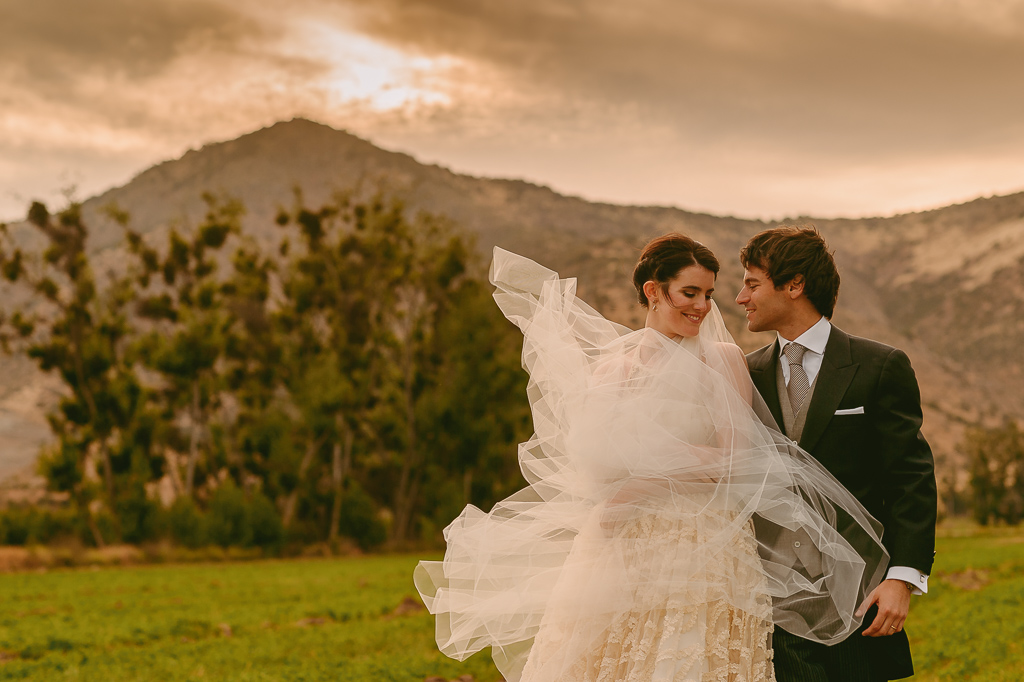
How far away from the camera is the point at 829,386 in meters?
3.88

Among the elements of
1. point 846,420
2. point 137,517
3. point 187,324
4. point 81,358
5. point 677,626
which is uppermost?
point 187,324

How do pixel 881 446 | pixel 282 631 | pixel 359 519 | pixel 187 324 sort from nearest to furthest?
1. pixel 881 446
2. pixel 282 631
3. pixel 187 324
4. pixel 359 519

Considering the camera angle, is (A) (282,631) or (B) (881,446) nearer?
(B) (881,446)

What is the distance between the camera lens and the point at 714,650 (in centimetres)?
360

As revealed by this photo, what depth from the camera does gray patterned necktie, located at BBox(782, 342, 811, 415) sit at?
4.04 m

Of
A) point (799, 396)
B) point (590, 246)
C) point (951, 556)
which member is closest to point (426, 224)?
point (951, 556)

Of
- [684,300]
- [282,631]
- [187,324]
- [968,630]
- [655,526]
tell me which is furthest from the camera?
[187,324]

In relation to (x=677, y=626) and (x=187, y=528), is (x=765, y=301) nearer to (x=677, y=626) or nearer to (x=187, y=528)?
(x=677, y=626)

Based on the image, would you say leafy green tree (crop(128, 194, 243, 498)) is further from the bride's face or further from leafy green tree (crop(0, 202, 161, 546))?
the bride's face

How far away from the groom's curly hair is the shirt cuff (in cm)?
125

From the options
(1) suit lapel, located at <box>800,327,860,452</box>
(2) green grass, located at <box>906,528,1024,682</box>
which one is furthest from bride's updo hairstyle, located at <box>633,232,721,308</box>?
(2) green grass, located at <box>906,528,1024,682</box>

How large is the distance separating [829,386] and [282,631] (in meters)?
12.3

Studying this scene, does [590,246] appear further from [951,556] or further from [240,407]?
[951,556]

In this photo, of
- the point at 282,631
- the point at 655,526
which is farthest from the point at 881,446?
the point at 282,631
